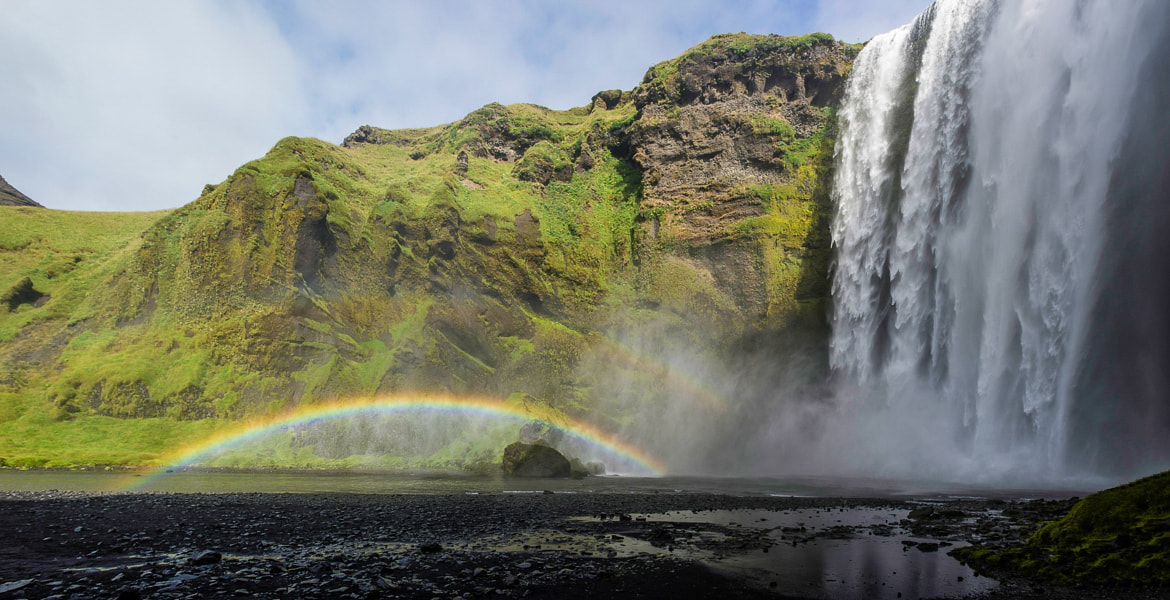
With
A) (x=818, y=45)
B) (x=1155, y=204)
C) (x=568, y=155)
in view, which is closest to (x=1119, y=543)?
(x=1155, y=204)

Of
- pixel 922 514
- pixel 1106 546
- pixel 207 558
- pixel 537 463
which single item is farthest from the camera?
pixel 537 463

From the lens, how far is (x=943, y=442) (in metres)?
38.8

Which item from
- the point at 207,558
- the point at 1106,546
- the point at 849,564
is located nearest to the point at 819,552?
Result: the point at 849,564

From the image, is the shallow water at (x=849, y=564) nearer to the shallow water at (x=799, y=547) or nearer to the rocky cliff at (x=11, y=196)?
the shallow water at (x=799, y=547)

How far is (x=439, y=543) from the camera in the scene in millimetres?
12336

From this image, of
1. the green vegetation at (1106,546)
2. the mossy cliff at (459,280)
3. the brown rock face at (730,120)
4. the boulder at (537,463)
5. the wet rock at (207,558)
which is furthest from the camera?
the brown rock face at (730,120)

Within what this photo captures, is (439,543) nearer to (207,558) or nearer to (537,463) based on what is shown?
(207,558)

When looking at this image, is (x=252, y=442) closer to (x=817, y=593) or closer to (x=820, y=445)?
(x=820, y=445)

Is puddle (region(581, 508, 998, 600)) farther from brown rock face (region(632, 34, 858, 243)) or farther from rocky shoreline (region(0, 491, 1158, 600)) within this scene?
brown rock face (region(632, 34, 858, 243))

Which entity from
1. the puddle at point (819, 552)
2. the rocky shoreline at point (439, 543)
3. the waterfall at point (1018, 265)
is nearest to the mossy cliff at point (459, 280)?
the waterfall at point (1018, 265)

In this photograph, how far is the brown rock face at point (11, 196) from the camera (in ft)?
353

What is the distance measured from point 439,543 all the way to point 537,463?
28042 mm

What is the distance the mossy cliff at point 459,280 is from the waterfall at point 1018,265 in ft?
40.7

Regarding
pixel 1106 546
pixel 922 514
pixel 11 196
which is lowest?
pixel 922 514
